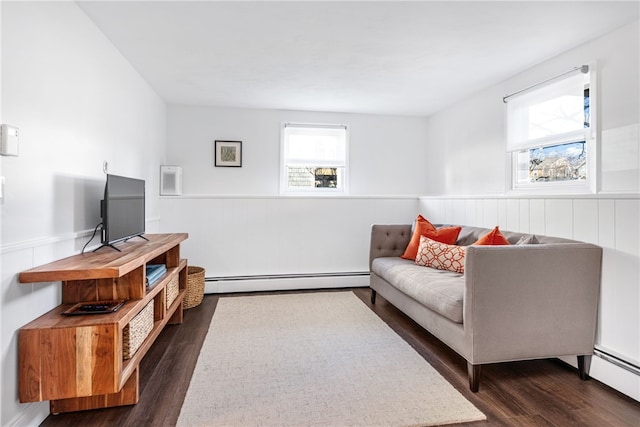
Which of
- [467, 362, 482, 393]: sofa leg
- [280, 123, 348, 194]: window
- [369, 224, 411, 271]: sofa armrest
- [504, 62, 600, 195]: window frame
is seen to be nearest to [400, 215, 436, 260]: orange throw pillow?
[369, 224, 411, 271]: sofa armrest

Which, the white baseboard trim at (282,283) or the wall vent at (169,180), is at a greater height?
the wall vent at (169,180)

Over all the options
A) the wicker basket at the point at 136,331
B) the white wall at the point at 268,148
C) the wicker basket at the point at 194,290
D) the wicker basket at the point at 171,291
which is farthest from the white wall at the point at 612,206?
the wicker basket at the point at 194,290

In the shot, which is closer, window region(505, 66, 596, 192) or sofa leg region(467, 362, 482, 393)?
sofa leg region(467, 362, 482, 393)

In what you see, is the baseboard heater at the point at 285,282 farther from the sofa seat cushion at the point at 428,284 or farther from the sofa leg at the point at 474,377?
the sofa leg at the point at 474,377

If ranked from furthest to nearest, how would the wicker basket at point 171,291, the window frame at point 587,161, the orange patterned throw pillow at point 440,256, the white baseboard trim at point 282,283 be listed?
the white baseboard trim at point 282,283
the orange patterned throw pillow at point 440,256
the wicker basket at point 171,291
the window frame at point 587,161

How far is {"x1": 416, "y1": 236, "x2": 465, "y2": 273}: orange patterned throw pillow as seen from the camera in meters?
2.97

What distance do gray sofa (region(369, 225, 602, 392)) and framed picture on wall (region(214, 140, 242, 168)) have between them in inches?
117

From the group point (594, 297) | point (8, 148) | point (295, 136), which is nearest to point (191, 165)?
point (295, 136)

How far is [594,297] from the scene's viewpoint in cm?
218

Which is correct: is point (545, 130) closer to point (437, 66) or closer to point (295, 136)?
point (437, 66)

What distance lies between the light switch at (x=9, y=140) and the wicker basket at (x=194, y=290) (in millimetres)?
2251

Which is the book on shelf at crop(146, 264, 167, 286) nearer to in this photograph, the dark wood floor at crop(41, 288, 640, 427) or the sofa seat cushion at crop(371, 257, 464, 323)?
the dark wood floor at crop(41, 288, 640, 427)

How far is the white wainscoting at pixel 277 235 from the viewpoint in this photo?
13.5ft

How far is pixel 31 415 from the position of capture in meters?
1.66
